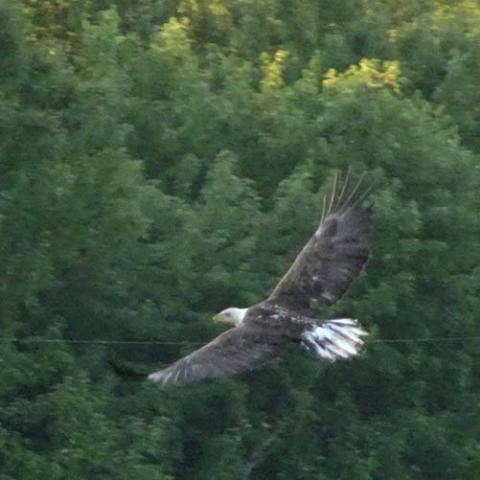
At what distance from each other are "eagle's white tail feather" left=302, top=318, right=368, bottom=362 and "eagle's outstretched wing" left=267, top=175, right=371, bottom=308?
0.75 metres

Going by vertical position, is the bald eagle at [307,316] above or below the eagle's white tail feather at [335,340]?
below

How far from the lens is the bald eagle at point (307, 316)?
10.9 meters

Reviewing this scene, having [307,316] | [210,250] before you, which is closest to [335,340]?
[307,316]

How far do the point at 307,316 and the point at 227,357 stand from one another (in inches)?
32.5

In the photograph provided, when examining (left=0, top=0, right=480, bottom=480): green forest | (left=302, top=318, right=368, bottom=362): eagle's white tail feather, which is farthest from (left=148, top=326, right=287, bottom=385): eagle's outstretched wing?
(left=0, top=0, right=480, bottom=480): green forest

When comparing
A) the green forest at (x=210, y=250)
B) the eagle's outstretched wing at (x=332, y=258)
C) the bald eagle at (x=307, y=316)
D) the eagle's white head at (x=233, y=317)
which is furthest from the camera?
the green forest at (x=210, y=250)

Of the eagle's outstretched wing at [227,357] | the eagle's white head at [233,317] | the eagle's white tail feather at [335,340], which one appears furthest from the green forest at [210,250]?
the eagle's white tail feather at [335,340]

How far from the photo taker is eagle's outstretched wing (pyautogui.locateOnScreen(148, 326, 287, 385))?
35.4 feet

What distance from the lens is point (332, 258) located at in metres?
12.2

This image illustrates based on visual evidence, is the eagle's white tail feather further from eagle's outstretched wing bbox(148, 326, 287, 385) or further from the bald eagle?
eagle's outstretched wing bbox(148, 326, 287, 385)

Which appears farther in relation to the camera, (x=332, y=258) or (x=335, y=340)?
(x=332, y=258)

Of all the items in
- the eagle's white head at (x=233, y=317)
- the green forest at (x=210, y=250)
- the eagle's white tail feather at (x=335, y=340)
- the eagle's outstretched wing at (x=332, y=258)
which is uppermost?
the eagle's white tail feather at (x=335, y=340)

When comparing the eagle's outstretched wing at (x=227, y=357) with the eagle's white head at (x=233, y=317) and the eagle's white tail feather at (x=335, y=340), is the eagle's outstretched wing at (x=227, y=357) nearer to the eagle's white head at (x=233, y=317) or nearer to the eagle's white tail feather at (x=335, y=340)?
the eagle's white tail feather at (x=335, y=340)

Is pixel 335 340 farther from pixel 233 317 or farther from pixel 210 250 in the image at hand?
pixel 210 250
